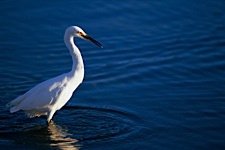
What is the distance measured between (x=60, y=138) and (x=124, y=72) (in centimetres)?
337

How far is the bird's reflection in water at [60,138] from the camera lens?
9273mm

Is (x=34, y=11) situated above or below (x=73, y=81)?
above

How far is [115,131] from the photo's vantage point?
9.80 meters

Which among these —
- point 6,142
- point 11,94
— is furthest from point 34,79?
point 6,142

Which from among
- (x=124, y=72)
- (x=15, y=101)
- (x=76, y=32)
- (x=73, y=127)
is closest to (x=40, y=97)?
(x=15, y=101)

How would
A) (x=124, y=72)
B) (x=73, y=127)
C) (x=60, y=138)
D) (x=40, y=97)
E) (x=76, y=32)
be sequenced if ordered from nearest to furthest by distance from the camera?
(x=60, y=138), (x=73, y=127), (x=40, y=97), (x=76, y=32), (x=124, y=72)

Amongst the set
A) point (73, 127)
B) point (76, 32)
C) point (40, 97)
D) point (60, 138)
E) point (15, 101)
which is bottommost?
point (60, 138)

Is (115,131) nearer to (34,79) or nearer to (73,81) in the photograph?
(73,81)

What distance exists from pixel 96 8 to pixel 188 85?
5.40 m

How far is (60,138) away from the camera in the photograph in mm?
9703

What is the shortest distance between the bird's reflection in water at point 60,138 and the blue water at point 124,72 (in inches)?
0.7

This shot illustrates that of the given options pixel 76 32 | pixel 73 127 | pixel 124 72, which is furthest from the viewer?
pixel 124 72

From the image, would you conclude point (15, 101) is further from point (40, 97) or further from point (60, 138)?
point (60, 138)

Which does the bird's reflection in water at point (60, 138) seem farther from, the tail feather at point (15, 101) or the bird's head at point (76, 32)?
the bird's head at point (76, 32)
